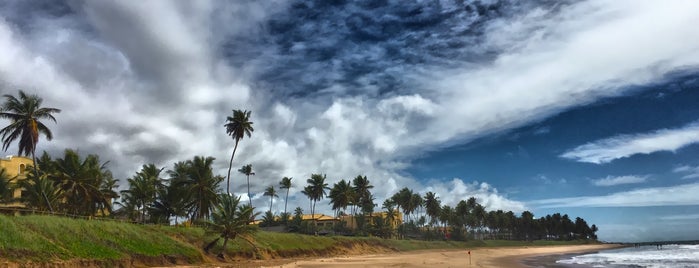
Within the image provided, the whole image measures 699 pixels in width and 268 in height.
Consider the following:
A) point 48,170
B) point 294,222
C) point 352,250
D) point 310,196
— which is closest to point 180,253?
point 48,170

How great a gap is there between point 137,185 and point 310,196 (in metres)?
49.7

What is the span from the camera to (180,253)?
3941cm

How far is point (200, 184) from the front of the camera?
63.4 meters

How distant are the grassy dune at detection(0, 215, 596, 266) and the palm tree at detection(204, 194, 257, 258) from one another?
2.60 metres

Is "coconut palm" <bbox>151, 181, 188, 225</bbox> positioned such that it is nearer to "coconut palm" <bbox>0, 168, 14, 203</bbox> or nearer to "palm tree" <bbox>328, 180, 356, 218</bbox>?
"coconut palm" <bbox>0, 168, 14, 203</bbox>

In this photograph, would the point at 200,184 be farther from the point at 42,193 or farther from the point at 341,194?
the point at 341,194

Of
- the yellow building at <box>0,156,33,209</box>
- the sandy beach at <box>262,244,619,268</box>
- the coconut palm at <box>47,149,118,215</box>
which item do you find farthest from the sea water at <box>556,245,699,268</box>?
the yellow building at <box>0,156,33,209</box>

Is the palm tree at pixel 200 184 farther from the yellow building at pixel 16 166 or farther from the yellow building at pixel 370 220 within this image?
the yellow building at pixel 370 220

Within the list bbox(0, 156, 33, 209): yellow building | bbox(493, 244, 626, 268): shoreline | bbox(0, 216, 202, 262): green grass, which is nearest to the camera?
bbox(0, 216, 202, 262): green grass

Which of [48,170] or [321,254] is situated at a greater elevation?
[48,170]

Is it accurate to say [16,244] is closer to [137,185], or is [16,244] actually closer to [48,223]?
[48,223]

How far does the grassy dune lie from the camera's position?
27.0 metres

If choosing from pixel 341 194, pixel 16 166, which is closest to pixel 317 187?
pixel 341 194

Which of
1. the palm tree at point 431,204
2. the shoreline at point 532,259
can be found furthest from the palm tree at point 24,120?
the palm tree at point 431,204
